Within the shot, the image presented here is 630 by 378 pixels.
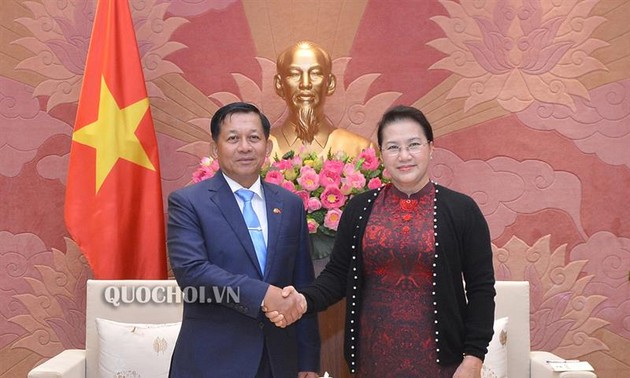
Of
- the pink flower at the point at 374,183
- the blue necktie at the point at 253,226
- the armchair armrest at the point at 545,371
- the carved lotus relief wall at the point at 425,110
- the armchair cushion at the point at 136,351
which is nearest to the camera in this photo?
the blue necktie at the point at 253,226

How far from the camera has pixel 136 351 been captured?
301cm

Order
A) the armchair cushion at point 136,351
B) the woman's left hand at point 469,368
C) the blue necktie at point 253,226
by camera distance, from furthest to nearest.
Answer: the armchair cushion at point 136,351 → the blue necktie at point 253,226 → the woman's left hand at point 469,368

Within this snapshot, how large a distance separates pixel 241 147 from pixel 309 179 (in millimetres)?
760

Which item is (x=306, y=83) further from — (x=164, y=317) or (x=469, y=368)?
(x=469, y=368)

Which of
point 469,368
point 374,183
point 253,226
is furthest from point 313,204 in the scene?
point 469,368

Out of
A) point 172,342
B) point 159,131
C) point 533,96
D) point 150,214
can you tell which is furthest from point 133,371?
point 533,96

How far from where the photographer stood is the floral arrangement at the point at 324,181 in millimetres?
2770

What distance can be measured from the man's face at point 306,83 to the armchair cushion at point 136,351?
1269mm

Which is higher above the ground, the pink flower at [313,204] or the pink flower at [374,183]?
the pink flower at [374,183]

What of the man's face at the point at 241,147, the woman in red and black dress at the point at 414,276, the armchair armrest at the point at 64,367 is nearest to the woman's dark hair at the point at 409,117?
the woman in red and black dress at the point at 414,276

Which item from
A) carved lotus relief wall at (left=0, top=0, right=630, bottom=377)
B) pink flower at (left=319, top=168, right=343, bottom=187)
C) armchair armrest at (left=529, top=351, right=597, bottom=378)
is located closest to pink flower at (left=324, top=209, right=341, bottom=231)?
pink flower at (left=319, top=168, right=343, bottom=187)

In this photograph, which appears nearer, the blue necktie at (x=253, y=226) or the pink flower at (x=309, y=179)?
the blue necktie at (x=253, y=226)

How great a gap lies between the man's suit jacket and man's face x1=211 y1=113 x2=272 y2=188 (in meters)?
0.06

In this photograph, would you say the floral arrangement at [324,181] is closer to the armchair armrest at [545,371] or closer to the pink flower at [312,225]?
the pink flower at [312,225]
